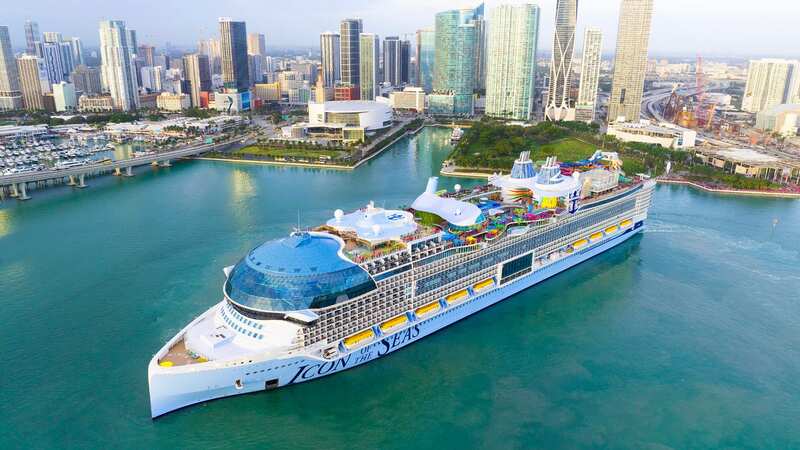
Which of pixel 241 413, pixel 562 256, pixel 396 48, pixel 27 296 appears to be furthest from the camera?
pixel 396 48

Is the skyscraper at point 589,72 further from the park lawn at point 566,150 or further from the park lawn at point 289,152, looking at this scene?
the park lawn at point 289,152

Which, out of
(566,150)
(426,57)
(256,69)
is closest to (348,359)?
(566,150)

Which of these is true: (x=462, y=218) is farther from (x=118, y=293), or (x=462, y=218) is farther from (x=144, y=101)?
(x=144, y=101)

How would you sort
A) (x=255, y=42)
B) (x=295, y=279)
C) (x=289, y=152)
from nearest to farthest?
1. (x=295, y=279)
2. (x=289, y=152)
3. (x=255, y=42)

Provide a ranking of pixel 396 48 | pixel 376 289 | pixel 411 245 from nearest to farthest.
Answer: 1. pixel 376 289
2. pixel 411 245
3. pixel 396 48

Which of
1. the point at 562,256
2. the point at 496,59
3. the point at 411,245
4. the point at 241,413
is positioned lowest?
the point at 241,413

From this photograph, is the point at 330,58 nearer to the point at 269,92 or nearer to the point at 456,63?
the point at 269,92

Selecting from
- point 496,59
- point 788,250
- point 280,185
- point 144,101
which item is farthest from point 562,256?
point 144,101
